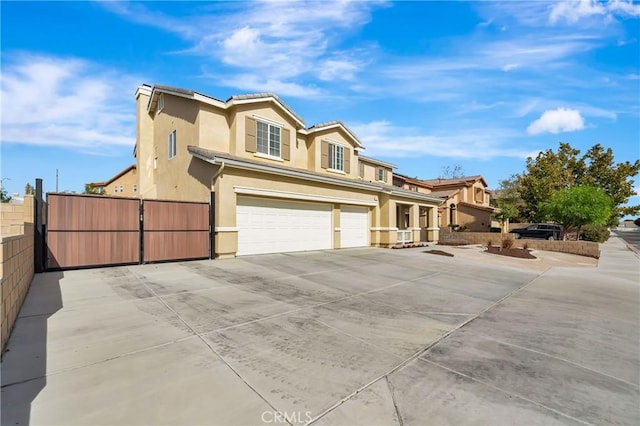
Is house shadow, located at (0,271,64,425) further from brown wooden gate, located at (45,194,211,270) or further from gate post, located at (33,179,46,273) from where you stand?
brown wooden gate, located at (45,194,211,270)

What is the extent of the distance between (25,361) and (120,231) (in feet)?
22.5

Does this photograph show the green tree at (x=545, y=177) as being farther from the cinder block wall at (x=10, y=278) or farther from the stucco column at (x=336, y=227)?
the cinder block wall at (x=10, y=278)

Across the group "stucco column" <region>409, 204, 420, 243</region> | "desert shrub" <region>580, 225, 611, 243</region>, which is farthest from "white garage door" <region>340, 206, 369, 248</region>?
"desert shrub" <region>580, 225, 611, 243</region>

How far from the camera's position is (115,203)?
9555 mm

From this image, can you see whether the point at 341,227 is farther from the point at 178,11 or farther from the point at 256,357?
the point at 256,357

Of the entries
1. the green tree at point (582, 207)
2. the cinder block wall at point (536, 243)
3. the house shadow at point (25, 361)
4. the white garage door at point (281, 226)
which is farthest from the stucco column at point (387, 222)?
the house shadow at point (25, 361)

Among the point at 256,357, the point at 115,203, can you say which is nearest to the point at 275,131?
the point at 115,203

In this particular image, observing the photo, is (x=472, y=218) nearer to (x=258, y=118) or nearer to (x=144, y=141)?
(x=258, y=118)

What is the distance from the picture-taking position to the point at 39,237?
8.27 meters

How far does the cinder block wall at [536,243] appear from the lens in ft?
63.5

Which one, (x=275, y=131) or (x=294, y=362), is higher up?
(x=275, y=131)

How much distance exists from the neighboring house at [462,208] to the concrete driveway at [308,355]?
988 inches

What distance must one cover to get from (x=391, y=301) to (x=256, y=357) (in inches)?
158

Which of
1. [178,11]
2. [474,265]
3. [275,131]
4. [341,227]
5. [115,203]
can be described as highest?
[178,11]
